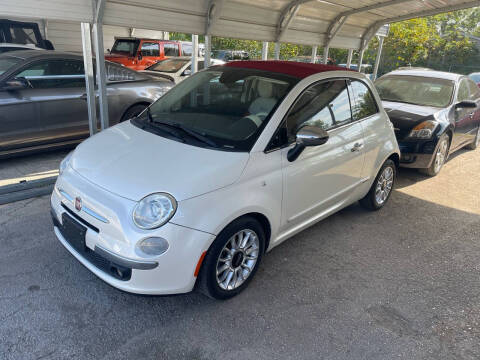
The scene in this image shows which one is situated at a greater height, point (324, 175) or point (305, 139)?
point (305, 139)

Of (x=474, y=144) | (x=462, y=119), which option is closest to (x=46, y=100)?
(x=462, y=119)

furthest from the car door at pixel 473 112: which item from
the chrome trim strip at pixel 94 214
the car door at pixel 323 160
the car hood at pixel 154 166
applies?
the chrome trim strip at pixel 94 214

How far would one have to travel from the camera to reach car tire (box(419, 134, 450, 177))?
19.3 ft

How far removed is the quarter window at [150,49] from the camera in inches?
498

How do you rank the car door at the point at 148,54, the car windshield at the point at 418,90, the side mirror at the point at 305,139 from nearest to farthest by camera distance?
the side mirror at the point at 305,139 < the car windshield at the point at 418,90 < the car door at the point at 148,54

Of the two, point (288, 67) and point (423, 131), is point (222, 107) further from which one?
point (423, 131)

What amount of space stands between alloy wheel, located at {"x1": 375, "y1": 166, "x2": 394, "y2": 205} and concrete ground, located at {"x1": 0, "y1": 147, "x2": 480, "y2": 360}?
2.21 feet

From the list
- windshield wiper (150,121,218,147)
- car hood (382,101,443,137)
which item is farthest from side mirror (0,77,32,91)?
car hood (382,101,443,137)

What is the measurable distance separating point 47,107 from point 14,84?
52 centimetres

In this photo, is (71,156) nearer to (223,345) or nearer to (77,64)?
(223,345)

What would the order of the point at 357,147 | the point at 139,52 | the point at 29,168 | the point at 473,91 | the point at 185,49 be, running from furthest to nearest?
1. the point at 185,49
2. the point at 139,52
3. the point at 473,91
4. the point at 29,168
5. the point at 357,147

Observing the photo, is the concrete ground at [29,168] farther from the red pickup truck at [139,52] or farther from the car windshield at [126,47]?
the car windshield at [126,47]

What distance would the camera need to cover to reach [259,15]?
6.47 meters

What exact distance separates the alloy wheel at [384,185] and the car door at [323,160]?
24.3 inches
